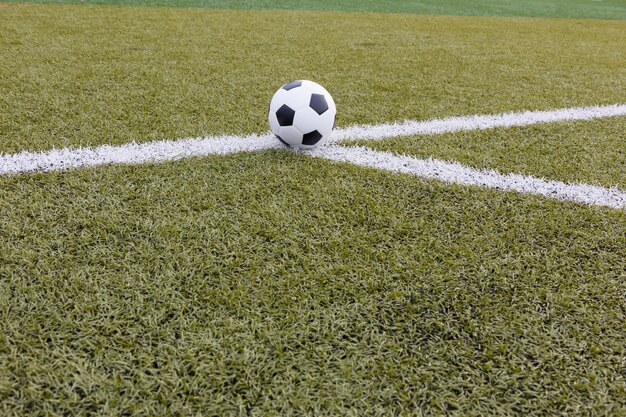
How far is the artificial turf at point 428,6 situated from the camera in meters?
7.38

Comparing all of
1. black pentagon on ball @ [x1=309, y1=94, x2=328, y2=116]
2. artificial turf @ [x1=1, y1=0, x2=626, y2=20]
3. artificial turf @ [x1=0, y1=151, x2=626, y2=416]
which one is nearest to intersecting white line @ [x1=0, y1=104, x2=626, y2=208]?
artificial turf @ [x1=0, y1=151, x2=626, y2=416]

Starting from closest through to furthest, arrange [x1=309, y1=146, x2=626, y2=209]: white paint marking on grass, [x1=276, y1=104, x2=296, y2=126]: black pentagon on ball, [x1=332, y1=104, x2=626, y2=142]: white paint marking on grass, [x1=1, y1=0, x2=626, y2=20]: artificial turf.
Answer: [x1=309, y1=146, x2=626, y2=209]: white paint marking on grass
[x1=276, y1=104, x2=296, y2=126]: black pentagon on ball
[x1=332, y1=104, x2=626, y2=142]: white paint marking on grass
[x1=1, y1=0, x2=626, y2=20]: artificial turf

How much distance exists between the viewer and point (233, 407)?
1.11m

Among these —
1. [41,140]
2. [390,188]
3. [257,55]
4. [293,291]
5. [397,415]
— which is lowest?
[397,415]

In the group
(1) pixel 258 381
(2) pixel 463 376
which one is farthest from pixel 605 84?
(1) pixel 258 381

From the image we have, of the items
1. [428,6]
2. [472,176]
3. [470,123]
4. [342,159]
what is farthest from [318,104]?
[428,6]

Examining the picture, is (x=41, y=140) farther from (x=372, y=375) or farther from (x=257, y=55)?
(x=257, y=55)

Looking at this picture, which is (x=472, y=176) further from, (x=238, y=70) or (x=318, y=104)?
(x=238, y=70)

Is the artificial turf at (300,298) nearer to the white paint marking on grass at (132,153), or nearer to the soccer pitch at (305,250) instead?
the soccer pitch at (305,250)

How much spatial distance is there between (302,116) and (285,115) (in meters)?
0.09

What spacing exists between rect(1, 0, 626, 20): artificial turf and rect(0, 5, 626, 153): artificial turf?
1.06m

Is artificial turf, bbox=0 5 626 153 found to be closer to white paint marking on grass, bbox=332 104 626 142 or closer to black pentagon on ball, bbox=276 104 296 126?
white paint marking on grass, bbox=332 104 626 142

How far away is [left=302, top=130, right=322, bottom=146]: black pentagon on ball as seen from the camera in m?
2.28

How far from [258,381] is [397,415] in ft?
1.23
